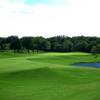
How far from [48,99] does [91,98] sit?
2674mm

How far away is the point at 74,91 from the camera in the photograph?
18.6m

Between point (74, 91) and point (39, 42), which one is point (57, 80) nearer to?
point (74, 91)

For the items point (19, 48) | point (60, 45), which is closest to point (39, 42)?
point (60, 45)

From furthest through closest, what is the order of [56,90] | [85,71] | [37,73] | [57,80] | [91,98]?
[85,71], [37,73], [57,80], [56,90], [91,98]

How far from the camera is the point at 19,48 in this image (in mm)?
108438

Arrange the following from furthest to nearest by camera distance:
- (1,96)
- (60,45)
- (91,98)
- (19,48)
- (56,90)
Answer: (60,45) → (19,48) → (56,90) → (1,96) → (91,98)

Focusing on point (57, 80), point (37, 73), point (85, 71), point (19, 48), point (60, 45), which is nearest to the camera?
point (57, 80)

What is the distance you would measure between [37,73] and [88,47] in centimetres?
8888

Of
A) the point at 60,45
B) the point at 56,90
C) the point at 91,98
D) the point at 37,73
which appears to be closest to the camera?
the point at 91,98

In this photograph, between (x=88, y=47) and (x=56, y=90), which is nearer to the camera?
(x=56, y=90)

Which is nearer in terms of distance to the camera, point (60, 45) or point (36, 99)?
point (36, 99)

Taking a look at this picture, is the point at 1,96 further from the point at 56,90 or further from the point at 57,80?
the point at 57,80

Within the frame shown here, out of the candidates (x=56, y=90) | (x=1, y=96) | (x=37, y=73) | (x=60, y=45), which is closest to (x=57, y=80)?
(x=37, y=73)

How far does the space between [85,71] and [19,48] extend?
7924cm
